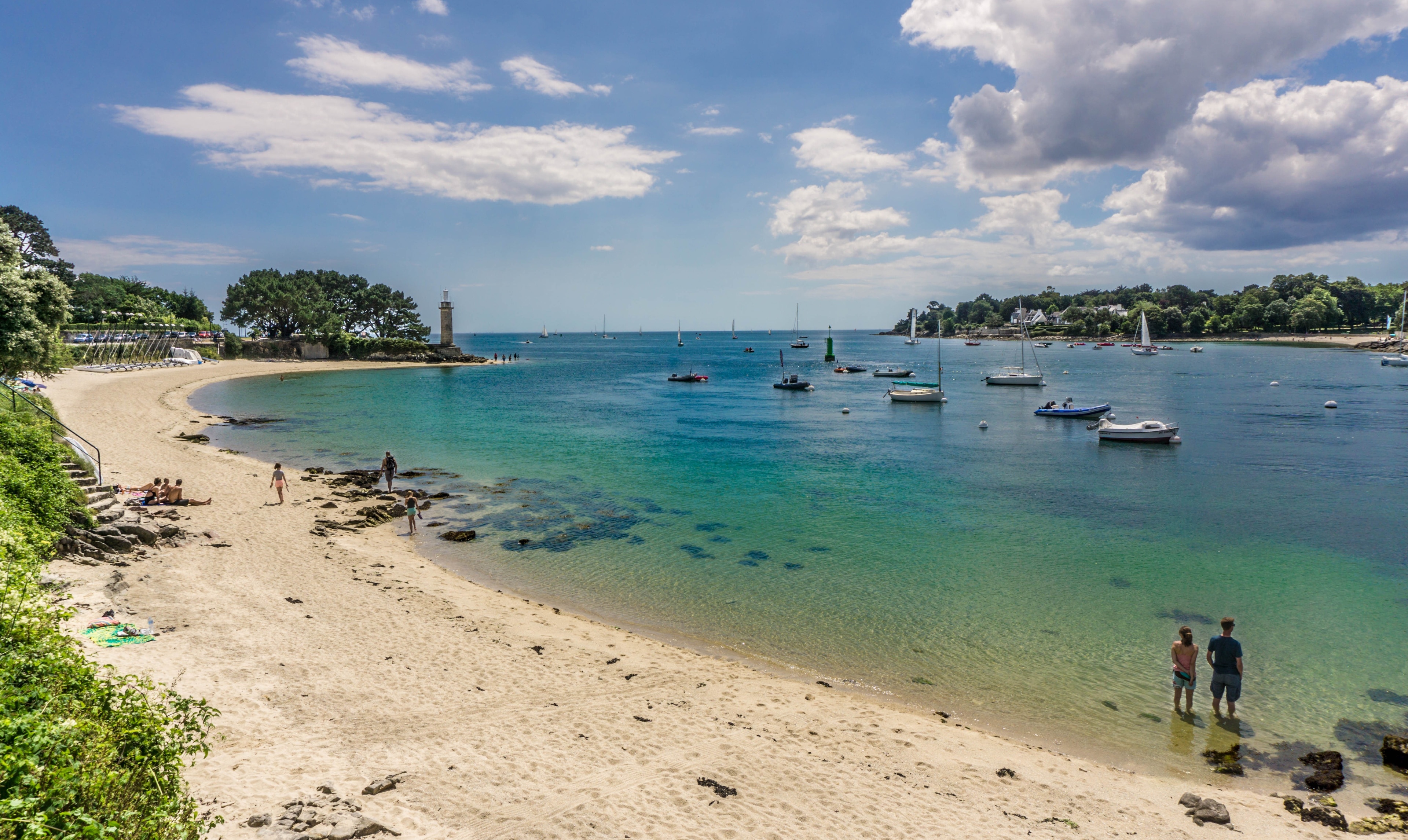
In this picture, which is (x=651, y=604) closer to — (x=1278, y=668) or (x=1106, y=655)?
(x=1106, y=655)

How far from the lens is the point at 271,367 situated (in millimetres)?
98250

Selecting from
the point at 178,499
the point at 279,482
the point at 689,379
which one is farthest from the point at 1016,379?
the point at 178,499

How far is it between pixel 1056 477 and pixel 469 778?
34.6 metres

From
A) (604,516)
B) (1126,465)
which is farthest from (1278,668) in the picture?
(1126,465)

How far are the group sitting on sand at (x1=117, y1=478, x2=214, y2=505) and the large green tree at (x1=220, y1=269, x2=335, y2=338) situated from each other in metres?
97.4

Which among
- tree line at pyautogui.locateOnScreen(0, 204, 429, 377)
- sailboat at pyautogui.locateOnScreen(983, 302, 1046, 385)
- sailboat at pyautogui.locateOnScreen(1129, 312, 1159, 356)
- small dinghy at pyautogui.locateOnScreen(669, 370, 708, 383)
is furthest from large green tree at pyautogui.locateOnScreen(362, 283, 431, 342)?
sailboat at pyautogui.locateOnScreen(1129, 312, 1159, 356)

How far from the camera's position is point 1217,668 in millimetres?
12984

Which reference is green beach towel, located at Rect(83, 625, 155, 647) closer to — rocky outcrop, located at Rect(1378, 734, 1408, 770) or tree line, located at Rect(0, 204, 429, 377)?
rocky outcrop, located at Rect(1378, 734, 1408, 770)

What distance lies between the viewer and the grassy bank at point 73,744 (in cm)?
457

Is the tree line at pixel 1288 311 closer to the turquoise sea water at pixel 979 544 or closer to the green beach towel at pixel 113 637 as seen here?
the turquoise sea water at pixel 979 544

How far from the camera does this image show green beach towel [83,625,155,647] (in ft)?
37.5

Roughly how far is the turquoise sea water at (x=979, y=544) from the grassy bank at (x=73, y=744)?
11.3m

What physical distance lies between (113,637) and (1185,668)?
1978cm

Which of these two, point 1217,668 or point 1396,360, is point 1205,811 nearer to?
point 1217,668
